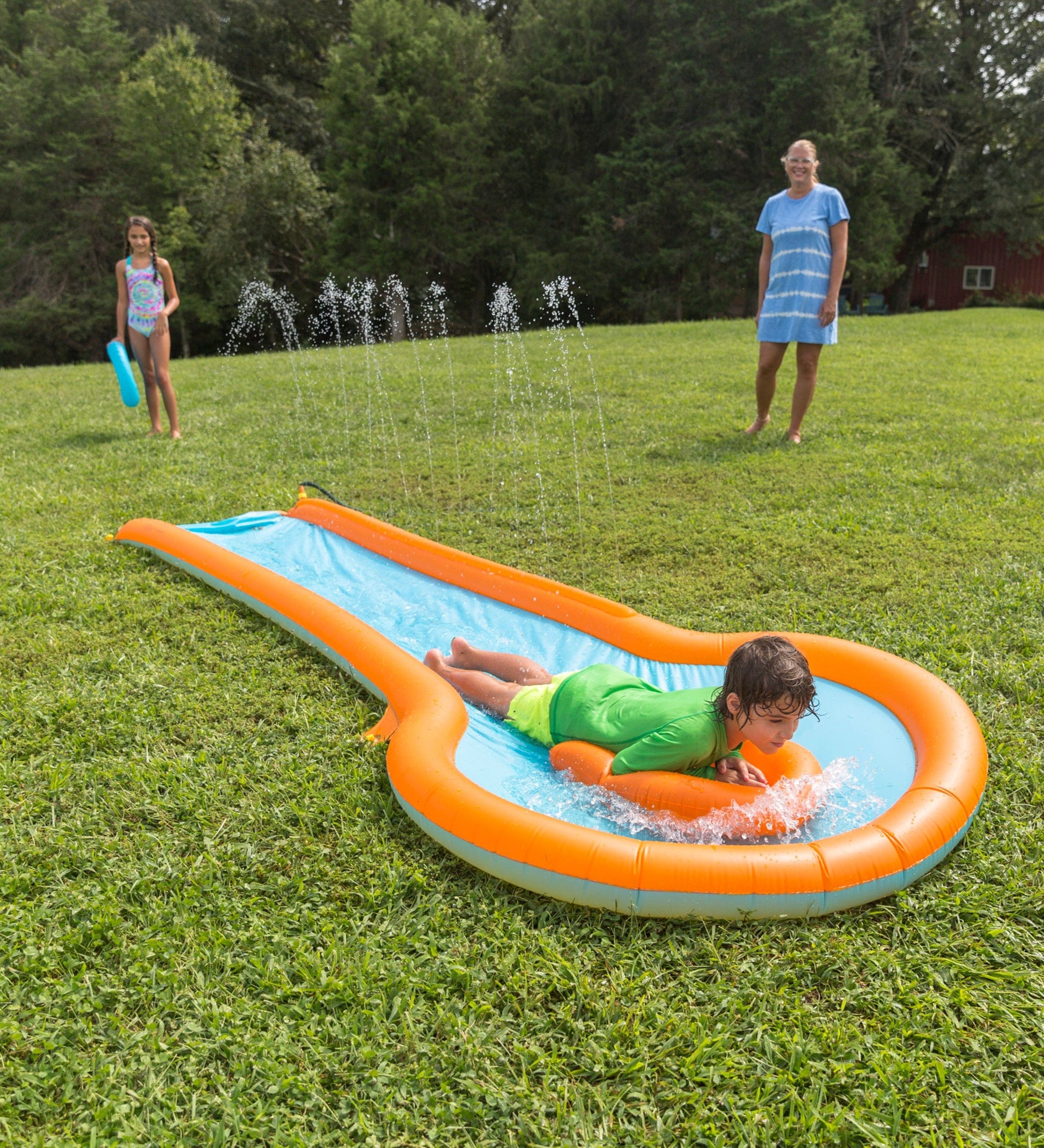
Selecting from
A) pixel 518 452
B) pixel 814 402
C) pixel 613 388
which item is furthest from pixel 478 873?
pixel 613 388

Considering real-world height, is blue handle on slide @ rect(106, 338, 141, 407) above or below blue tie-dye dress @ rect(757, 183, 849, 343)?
below

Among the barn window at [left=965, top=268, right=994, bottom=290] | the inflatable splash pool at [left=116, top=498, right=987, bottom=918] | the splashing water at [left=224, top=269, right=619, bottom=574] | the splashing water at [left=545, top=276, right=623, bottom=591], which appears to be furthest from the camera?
the barn window at [left=965, top=268, right=994, bottom=290]

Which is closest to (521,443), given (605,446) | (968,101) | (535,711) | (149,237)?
(605,446)

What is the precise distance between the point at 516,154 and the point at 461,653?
24.8m

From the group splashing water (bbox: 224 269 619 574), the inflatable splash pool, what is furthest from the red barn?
the inflatable splash pool

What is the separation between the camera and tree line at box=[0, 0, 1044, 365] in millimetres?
22547

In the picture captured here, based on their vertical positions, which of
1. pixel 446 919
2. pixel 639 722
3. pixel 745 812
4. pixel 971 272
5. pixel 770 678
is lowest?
pixel 446 919

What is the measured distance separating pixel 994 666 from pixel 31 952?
11.1 feet

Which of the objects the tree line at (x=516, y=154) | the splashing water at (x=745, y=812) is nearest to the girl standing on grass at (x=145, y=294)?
the splashing water at (x=745, y=812)

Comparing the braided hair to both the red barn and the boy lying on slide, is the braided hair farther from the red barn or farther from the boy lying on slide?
the red barn

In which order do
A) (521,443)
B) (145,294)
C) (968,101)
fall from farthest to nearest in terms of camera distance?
(968,101), (521,443), (145,294)

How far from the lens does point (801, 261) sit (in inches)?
251

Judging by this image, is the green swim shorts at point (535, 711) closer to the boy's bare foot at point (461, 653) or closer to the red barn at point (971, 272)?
the boy's bare foot at point (461, 653)

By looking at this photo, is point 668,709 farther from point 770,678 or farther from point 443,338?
point 443,338
